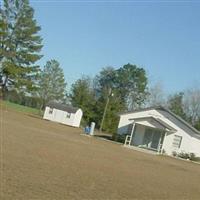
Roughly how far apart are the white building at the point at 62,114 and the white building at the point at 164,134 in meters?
23.9

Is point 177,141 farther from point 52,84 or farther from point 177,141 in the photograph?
point 52,84

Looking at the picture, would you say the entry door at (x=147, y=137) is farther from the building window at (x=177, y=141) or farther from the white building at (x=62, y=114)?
the white building at (x=62, y=114)

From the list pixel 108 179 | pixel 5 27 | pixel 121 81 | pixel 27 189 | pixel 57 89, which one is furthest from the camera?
pixel 121 81

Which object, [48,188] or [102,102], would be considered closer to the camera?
[48,188]

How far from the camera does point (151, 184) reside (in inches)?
637

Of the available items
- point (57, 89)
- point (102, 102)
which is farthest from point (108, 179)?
point (57, 89)

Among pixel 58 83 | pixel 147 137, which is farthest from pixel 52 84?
pixel 147 137

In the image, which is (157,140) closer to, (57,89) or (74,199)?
(74,199)

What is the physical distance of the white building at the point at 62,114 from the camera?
73.6 m

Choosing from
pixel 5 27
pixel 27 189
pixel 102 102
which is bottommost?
pixel 27 189

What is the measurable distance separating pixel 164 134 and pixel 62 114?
28.7 m

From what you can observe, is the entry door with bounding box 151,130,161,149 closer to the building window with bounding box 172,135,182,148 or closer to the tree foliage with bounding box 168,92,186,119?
the building window with bounding box 172,135,182,148

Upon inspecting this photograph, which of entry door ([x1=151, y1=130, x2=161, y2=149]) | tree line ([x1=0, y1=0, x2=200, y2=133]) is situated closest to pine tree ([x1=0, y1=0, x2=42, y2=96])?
tree line ([x1=0, y1=0, x2=200, y2=133])

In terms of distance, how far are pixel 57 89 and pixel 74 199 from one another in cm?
9231
